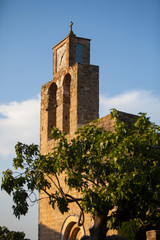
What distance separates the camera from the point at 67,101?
48.6 ft

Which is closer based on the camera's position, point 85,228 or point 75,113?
point 85,228

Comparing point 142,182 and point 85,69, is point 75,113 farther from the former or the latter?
point 142,182

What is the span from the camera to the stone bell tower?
44.3 feet

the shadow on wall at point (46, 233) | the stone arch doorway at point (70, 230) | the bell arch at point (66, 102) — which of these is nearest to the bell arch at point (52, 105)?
the bell arch at point (66, 102)

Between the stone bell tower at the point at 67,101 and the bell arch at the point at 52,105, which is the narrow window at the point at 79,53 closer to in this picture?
the stone bell tower at the point at 67,101

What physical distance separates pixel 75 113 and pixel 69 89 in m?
1.54

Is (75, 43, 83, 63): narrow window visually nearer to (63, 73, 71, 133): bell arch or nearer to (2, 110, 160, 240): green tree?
(63, 73, 71, 133): bell arch

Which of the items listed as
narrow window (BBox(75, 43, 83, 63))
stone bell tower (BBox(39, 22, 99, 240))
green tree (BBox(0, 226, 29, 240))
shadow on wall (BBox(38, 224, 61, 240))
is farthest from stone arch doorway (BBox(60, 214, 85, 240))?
narrow window (BBox(75, 43, 83, 63))

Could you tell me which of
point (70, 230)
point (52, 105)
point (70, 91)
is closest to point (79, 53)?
point (70, 91)

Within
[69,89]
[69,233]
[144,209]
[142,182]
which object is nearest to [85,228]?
[69,233]

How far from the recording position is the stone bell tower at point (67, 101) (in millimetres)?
13508

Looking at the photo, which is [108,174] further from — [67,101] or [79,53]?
[79,53]

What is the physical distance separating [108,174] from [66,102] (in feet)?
21.1

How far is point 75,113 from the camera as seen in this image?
14.0m
